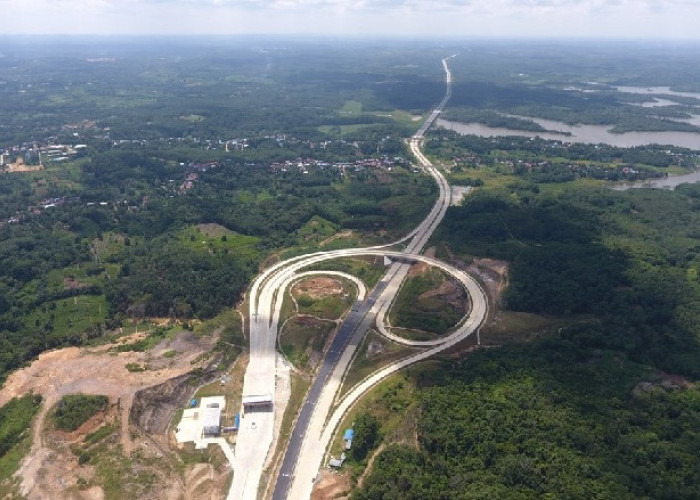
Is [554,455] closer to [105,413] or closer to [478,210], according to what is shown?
[105,413]

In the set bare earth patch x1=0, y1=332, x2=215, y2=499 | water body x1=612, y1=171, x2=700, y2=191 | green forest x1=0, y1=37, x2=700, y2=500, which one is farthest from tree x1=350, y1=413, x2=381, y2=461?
water body x1=612, y1=171, x2=700, y2=191

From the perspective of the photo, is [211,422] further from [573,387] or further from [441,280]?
[441,280]

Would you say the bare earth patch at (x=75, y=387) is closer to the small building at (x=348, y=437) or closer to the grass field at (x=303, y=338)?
the grass field at (x=303, y=338)

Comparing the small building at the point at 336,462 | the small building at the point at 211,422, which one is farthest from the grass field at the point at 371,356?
the small building at the point at 211,422

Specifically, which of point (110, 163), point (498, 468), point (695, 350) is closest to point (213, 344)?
point (498, 468)

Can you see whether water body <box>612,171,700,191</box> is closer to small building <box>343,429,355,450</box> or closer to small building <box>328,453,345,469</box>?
small building <box>343,429,355,450</box>
